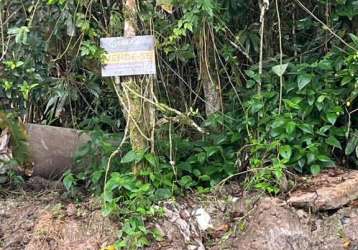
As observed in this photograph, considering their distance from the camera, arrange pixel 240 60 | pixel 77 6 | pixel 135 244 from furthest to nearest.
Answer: pixel 240 60
pixel 77 6
pixel 135 244

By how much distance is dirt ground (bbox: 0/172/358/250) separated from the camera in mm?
2750

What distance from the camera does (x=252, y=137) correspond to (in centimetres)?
314

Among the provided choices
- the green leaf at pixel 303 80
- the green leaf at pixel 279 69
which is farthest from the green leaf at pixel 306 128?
the green leaf at pixel 279 69

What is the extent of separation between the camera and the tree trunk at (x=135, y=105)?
2865 millimetres

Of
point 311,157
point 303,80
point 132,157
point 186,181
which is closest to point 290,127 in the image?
point 311,157

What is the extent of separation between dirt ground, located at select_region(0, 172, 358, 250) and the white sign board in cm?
76

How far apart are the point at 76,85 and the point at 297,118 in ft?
4.69

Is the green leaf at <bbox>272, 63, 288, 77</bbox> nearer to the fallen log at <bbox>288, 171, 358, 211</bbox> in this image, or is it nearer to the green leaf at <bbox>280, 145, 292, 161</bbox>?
the green leaf at <bbox>280, 145, 292, 161</bbox>

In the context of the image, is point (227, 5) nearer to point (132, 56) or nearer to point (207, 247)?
point (132, 56)

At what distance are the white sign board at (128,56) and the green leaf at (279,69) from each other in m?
0.84

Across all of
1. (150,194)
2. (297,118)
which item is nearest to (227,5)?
(297,118)

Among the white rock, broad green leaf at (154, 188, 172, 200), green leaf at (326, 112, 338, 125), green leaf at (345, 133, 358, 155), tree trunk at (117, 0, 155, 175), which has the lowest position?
the white rock

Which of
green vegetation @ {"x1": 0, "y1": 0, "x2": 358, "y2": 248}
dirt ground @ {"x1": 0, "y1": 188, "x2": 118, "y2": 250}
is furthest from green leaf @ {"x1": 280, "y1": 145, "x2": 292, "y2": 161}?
dirt ground @ {"x1": 0, "y1": 188, "x2": 118, "y2": 250}

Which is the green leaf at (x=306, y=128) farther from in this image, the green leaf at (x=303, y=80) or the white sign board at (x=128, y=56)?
the white sign board at (x=128, y=56)
